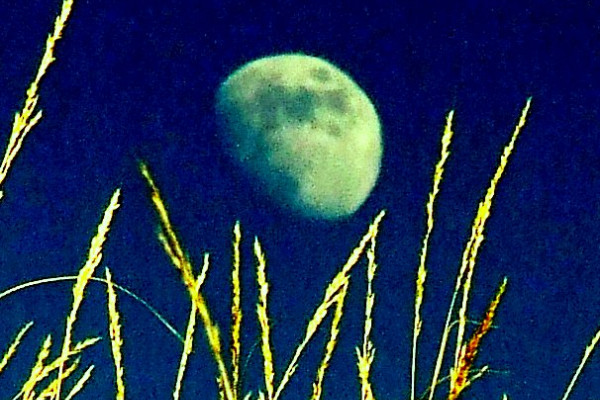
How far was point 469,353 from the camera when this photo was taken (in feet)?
4.34

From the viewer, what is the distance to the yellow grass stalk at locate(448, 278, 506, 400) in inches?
50.8

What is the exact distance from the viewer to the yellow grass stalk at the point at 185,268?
1221 mm

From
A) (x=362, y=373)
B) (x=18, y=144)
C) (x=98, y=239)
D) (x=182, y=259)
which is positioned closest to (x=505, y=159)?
(x=362, y=373)

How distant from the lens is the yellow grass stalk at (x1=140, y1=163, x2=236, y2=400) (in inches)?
48.1

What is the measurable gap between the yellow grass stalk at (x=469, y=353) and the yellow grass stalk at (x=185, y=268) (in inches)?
12.8

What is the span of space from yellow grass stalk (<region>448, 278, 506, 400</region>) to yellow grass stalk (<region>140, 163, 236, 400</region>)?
0.33m

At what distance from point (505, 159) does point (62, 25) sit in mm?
729

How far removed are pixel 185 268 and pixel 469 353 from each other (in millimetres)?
446

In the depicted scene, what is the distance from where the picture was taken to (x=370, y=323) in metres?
1.38

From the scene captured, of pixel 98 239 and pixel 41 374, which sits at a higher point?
pixel 98 239

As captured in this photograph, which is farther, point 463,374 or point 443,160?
point 443,160

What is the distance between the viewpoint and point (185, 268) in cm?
124

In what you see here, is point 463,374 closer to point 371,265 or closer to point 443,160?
point 371,265

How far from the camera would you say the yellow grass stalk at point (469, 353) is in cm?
129
